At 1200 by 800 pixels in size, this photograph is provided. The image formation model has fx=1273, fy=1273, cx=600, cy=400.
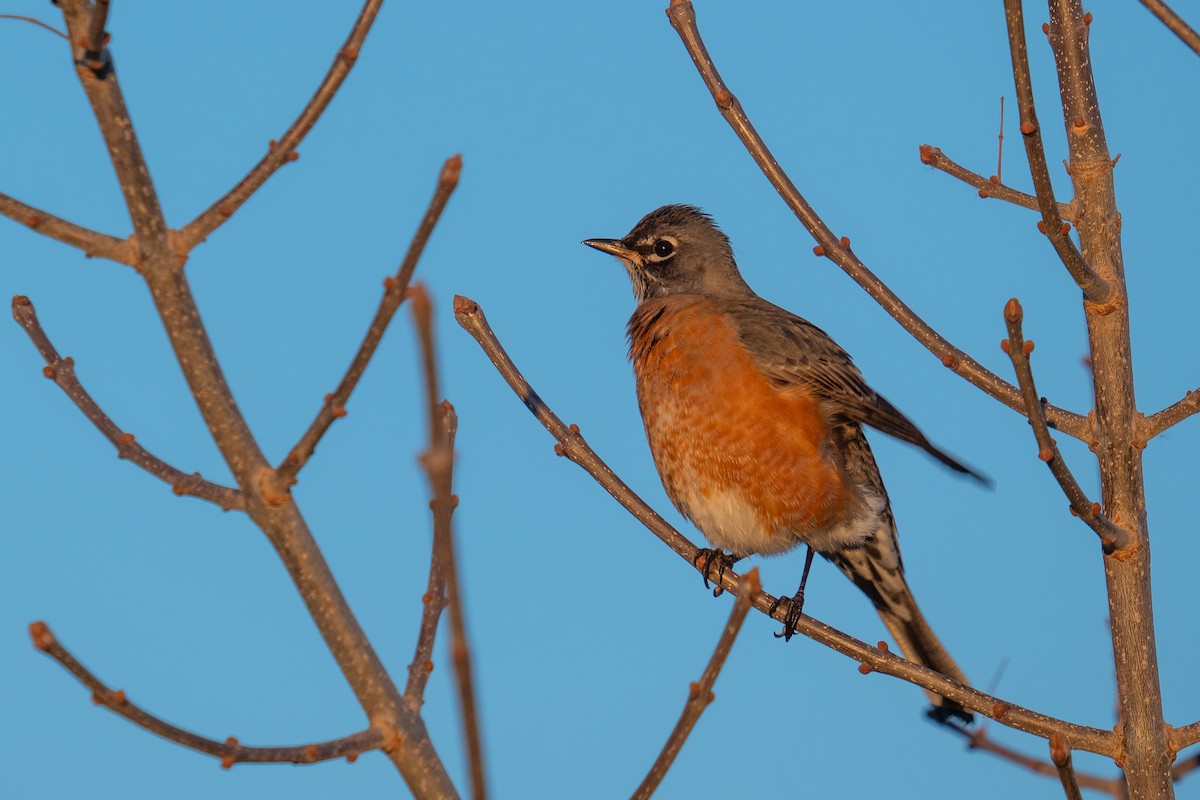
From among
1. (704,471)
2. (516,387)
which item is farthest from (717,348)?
(516,387)

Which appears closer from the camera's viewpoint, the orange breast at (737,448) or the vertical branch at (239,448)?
the vertical branch at (239,448)

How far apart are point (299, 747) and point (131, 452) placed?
2.86ft

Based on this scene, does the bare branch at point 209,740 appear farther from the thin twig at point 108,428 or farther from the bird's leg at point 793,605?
the bird's leg at point 793,605

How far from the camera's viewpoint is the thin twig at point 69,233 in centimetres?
239

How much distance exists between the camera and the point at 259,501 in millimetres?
2424

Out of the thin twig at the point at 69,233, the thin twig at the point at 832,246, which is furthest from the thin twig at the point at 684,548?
the thin twig at the point at 69,233

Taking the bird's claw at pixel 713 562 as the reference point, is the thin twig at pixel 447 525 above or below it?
below

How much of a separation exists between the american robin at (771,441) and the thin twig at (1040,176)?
1719 mm

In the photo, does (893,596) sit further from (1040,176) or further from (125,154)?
(125,154)

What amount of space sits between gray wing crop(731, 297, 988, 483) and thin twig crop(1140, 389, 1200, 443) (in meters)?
1.74

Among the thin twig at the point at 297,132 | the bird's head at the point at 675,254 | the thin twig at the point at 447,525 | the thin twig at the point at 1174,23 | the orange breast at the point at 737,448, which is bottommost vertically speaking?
the thin twig at the point at 447,525

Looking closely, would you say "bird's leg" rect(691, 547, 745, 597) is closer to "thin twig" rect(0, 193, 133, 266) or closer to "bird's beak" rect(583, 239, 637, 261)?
"bird's beak" rect(583, 239, 637, 261)

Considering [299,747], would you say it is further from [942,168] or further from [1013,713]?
[942,168]

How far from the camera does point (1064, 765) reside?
268cm
